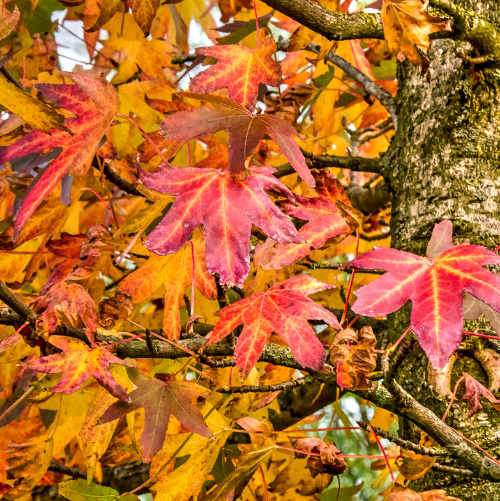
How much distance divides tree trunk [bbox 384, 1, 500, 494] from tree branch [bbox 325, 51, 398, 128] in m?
0.06

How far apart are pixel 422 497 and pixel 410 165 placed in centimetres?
67

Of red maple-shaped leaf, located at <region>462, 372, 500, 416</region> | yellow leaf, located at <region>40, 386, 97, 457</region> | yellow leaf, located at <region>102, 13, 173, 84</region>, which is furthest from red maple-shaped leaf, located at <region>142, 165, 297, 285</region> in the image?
yellow leaf, located at <region>102, 13, 173, 84</region>

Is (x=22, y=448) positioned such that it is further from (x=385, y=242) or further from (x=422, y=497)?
(x=385, y=242)

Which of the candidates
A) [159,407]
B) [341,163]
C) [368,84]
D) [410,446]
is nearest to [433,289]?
[410,446]

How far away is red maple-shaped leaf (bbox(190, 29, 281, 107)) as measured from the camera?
3.42ft

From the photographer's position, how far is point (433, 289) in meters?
0.83

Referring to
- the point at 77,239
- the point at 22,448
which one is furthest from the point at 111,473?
the point at 77,239

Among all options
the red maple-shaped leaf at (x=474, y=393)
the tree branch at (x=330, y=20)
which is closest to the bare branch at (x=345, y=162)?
the tree branch at (x=330, y=20)

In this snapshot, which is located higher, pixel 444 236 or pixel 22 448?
pixel 444 236

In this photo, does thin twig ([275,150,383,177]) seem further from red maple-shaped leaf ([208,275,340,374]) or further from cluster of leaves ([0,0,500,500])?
red maple-shaped leaf ([208,275,340,374])

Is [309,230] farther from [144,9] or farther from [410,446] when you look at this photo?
[144,9]

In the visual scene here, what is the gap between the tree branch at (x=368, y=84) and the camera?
1524 millimetres

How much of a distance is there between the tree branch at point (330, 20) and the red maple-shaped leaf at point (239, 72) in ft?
0.21

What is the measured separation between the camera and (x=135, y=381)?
1010 mm
